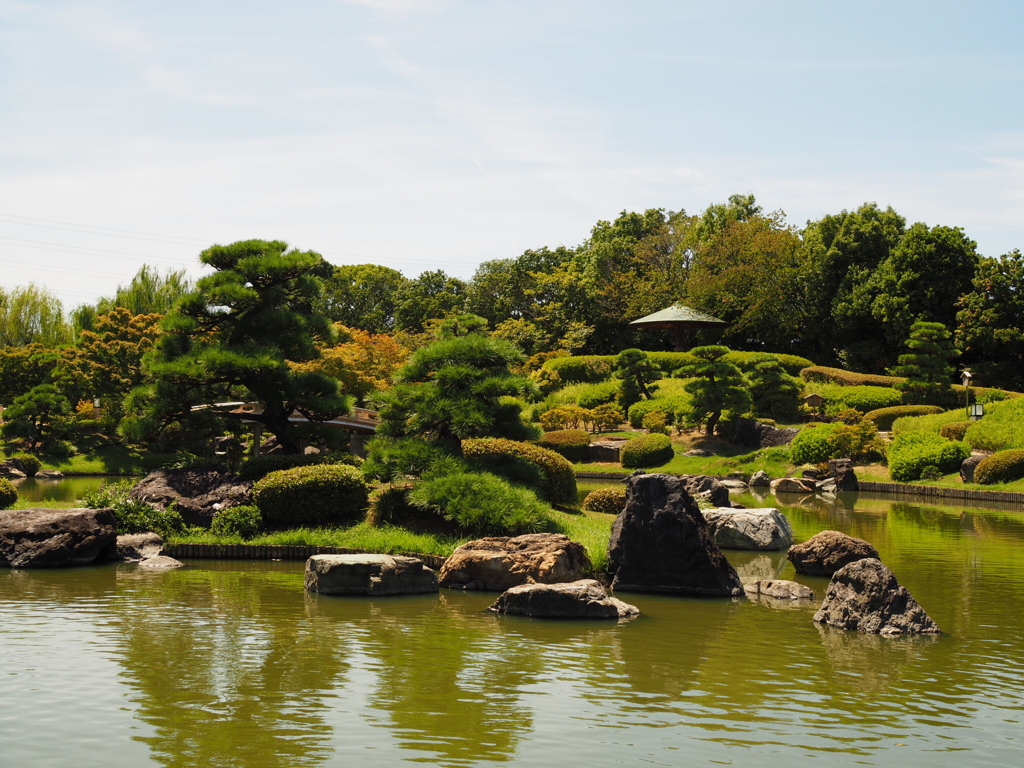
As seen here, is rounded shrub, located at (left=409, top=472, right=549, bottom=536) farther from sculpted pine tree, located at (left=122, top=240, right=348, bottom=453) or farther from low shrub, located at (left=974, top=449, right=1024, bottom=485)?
low shrub, located at (left=974, top=449, right=1024, bottom=485)

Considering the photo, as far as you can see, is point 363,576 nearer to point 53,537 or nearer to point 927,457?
point 53,537

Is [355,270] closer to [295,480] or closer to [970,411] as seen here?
[970,411]

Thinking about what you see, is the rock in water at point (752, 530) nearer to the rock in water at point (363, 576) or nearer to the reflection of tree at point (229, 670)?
the rock in water at point (363, 576)

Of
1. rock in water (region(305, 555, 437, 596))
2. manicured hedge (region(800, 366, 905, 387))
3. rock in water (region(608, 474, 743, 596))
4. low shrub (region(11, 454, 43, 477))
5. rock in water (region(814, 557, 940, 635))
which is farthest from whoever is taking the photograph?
manicured hedge (region(800, 366, 905, 387))

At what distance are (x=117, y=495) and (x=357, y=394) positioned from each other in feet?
73.9

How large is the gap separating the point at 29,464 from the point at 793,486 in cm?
2976

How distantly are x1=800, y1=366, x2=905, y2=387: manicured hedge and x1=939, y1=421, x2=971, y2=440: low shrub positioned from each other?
8601 mm

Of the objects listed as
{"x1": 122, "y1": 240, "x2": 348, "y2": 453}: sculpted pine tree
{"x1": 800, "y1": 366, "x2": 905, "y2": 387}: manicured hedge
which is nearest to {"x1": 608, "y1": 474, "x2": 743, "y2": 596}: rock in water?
{"x1": 122, "y1": 240, "x2": 348, "y2": 453}: sculpted pine tree

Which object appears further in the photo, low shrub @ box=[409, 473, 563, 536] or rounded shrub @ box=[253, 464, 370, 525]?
rounded shrub @ box=[253, 464, 370, 525]

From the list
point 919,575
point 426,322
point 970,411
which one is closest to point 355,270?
point 426,322

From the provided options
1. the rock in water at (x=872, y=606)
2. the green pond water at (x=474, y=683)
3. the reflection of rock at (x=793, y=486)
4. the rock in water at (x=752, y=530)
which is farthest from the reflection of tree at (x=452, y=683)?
the reflection of rock at (x=793, y=486)

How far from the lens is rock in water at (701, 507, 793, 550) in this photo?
1712 centimetres

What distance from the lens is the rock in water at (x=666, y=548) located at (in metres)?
12.8

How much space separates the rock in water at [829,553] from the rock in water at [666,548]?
6.76 feet
